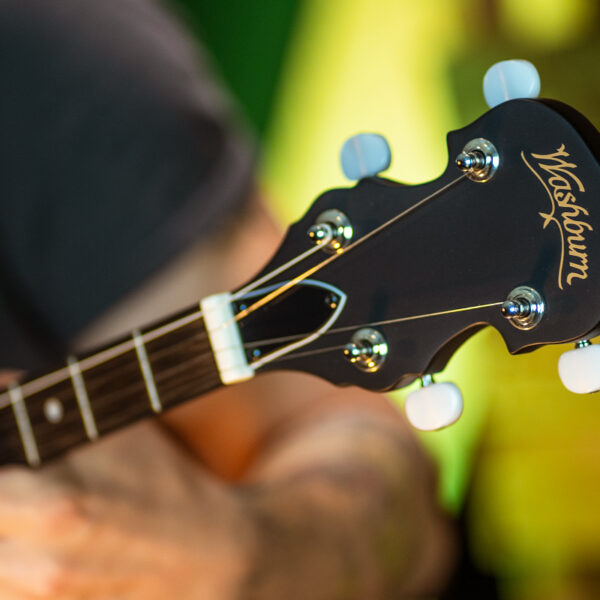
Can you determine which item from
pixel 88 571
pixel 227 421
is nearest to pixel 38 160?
pixel 227 421

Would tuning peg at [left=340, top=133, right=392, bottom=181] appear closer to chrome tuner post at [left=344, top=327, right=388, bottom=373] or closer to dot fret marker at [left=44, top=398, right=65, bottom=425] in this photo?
chrome tuner post at [left=344, top=327, right=388, bottom=373]

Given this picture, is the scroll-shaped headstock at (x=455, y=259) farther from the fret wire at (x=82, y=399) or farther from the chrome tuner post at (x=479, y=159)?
the fret wire at (x=82, y=399)

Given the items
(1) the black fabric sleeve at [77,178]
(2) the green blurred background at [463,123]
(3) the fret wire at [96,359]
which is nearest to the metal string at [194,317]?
(3) the fret wire at [96,359]

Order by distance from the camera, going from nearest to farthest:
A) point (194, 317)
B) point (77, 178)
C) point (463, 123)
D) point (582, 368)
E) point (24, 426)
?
1. point (582, 368)
2. point (194, 317)
3. point (24, 426)
4. point (77, 178)
5. point (463, 123)

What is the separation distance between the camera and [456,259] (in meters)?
0.38

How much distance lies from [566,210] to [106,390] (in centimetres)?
31

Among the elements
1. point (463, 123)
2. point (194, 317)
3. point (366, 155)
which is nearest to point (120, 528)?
point (194, 317)

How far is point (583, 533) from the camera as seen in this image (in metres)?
1.25

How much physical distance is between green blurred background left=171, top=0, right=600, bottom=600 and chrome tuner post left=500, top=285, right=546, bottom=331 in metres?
0.88

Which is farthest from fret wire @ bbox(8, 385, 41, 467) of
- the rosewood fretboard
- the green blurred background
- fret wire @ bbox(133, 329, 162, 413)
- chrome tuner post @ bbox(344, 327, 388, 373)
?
the green blurred background

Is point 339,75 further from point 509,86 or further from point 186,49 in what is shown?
point 509,86

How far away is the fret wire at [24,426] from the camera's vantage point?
0.57 m

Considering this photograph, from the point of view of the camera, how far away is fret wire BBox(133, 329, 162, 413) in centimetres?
49

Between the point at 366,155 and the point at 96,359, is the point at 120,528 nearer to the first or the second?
the point at 96,359
